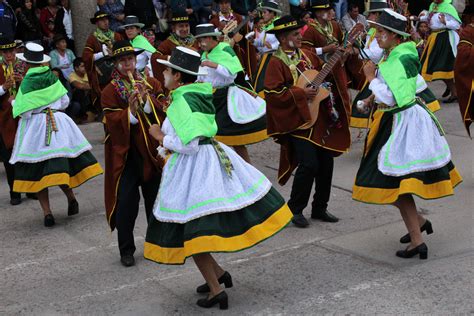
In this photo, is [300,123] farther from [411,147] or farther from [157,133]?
[157,133]

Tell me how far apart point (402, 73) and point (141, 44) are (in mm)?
6060

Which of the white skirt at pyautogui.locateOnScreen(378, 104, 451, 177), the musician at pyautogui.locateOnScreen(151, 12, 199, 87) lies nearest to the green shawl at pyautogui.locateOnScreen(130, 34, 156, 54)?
the musician at pyautogui.locateOnScreen(151, 12, 199, 87)

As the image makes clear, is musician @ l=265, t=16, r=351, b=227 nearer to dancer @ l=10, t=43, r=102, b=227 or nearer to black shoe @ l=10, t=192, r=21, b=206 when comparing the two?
dancer @ l=10, t=43, r=102, b=227

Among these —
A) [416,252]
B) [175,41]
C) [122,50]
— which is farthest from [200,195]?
[175,41]

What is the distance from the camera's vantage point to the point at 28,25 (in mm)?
14969

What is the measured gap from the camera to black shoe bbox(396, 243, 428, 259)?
22.7ft

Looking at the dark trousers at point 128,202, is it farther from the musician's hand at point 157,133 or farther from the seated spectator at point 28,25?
the seated spectator at point 28,25

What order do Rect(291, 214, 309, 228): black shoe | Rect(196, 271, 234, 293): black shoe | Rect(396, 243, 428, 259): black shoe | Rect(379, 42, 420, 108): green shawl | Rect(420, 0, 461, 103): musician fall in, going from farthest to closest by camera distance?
Rect(420, 0, 461, 103): musician < Rect(291, 214, 309, 228): black shoe < Rect(396, 243, 428, 259): black shoe < Rect(379, 42, 420, 108): green shawl < Rect(196, 271, 234, 293): black shoe

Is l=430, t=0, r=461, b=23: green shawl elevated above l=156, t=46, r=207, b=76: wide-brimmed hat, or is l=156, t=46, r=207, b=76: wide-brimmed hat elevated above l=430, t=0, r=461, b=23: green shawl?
l=156, t=46, r=207, b=76: wide-brimmed hat

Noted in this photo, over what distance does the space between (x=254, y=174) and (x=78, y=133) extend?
3.43m

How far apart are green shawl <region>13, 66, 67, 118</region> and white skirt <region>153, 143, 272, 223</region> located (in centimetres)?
317

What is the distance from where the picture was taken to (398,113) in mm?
6934

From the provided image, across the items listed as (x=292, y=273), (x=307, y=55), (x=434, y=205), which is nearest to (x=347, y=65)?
(x=307, y=55)

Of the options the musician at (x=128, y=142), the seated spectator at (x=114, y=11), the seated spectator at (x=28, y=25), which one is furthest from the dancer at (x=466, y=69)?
the seated spectator at (x=28, y=25)
